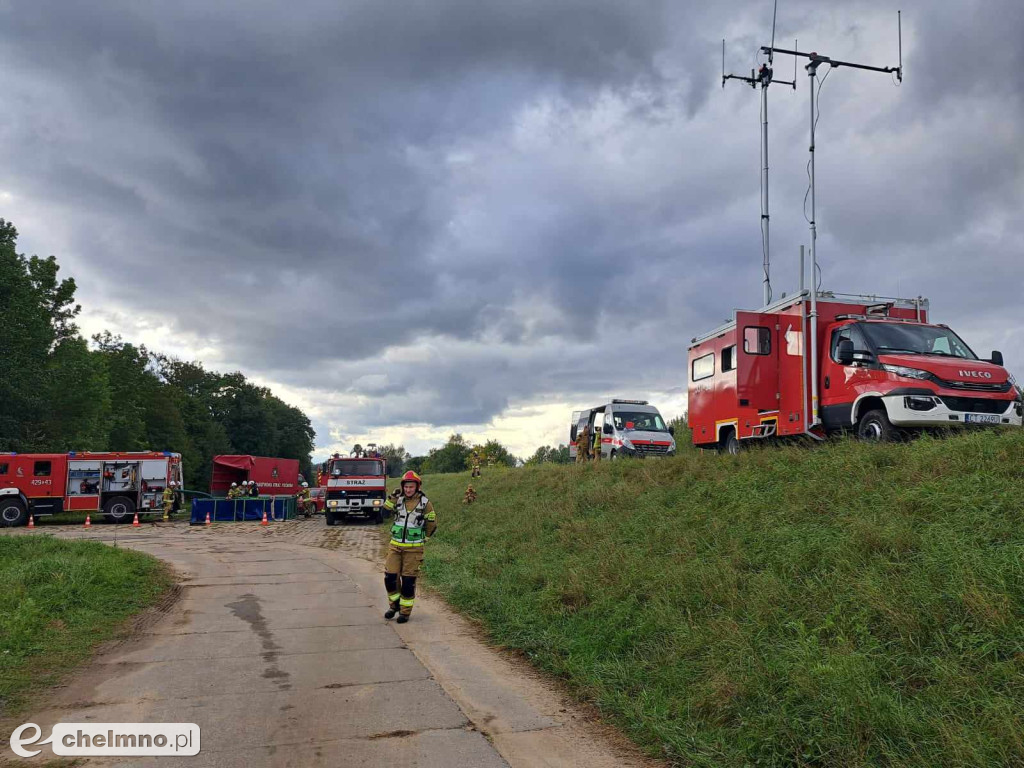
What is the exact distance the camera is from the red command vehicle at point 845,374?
9.90 m

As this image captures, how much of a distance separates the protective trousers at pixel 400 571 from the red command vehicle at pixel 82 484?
24575 millimetres

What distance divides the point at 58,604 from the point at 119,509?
22.3m

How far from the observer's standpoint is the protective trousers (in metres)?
8.55

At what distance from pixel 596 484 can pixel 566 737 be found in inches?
396

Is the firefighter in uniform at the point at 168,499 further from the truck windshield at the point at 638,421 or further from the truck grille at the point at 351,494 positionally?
the truck windshield at the point at 638,421

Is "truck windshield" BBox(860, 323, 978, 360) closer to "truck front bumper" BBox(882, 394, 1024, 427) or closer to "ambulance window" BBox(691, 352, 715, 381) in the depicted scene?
"truck front bumper" BBox(882, 394, 1024, 427)

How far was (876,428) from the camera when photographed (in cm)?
1063

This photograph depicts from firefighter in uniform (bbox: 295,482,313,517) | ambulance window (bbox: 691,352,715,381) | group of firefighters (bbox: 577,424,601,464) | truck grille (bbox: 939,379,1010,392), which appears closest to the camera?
truck grille (bbox: 939,379,1010,392)

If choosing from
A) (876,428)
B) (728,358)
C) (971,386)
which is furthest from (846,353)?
(728,358)

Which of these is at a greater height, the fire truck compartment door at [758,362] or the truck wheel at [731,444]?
the fire truck compartment door at [758,362]

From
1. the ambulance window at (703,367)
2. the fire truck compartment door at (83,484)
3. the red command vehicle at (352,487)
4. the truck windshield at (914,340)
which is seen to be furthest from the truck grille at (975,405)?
the fire truck compartment door at (83,484)

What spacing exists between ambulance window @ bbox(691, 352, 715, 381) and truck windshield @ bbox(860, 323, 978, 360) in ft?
14.6

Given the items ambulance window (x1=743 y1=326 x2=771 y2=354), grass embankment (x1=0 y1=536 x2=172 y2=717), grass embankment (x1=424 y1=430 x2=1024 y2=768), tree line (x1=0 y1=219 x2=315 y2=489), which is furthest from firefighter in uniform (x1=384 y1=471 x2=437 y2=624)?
tree line (x1=0 y1=219 x2=315 y2=489)

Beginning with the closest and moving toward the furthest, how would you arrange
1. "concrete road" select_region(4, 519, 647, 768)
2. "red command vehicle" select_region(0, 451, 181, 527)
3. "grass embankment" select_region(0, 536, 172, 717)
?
"concrete road" select_region(4, 519, 647, 768) → "grass embankment" select_region(0, 536, 172, 717) → "red command vehicle" select_region(0, 451, 181, 527)
